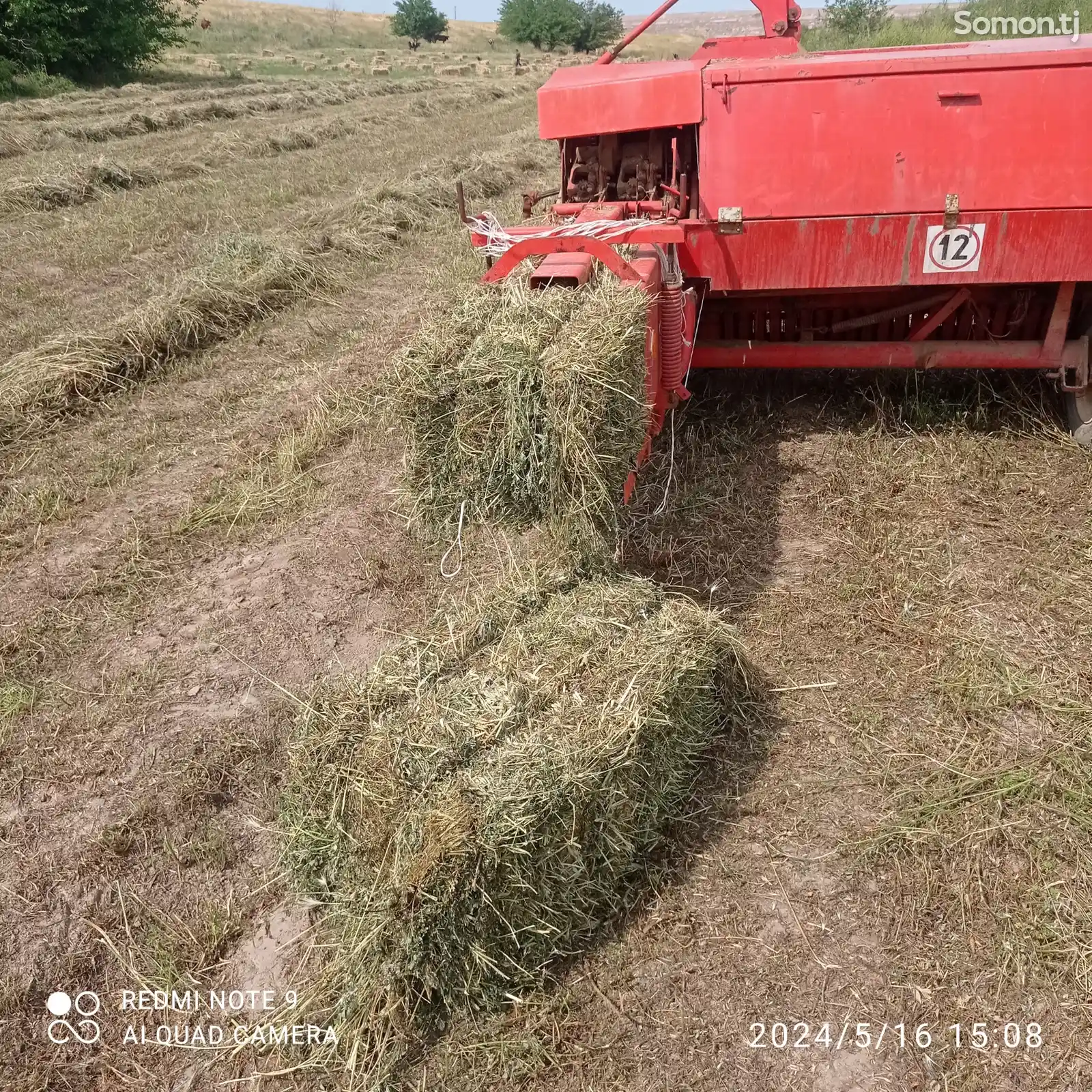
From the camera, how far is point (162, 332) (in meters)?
7.13

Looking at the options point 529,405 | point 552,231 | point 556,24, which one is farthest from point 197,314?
point 556,24

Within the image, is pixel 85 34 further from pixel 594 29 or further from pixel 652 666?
pixel 594 29

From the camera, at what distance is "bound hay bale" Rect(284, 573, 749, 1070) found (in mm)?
2541

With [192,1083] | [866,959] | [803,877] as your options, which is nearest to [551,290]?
[803,877]

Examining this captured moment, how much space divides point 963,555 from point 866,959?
220 centimetres

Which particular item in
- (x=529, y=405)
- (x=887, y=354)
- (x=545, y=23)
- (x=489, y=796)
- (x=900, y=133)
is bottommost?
(x=489, y=796)

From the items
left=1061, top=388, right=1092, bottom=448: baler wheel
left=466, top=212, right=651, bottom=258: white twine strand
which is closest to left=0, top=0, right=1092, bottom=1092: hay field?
left=1061, top=388, right=1092, bottom=448: baler wheel

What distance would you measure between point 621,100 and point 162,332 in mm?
3917

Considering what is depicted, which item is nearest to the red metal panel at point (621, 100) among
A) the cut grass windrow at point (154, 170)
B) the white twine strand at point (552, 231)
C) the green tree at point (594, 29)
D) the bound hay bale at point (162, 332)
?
the white twine strand at point (552, 231)

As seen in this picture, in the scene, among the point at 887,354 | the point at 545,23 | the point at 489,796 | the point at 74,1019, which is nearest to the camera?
the point at 489,796

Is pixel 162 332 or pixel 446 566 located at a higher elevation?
pixel 162 332

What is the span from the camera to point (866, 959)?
2.69 m

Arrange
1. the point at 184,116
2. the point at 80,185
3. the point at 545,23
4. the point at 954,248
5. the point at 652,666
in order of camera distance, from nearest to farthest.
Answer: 1. the point at 652,666
2. the point at 954,248
3. the point at 80,185
4. the point at 184,116
5. the point at 545,23

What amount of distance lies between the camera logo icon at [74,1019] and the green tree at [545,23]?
6898cm
